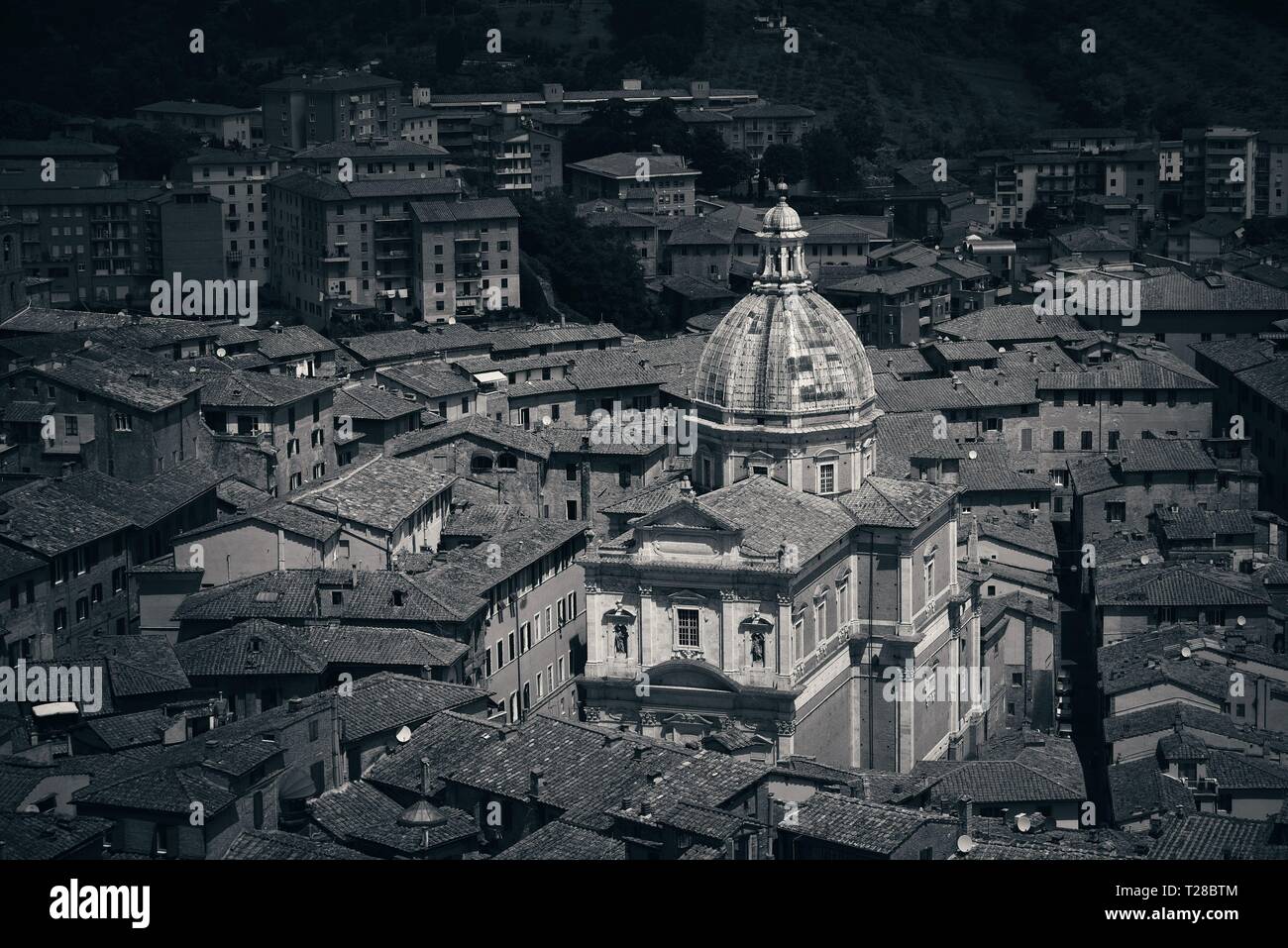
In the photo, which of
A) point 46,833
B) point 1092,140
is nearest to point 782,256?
point 46,833

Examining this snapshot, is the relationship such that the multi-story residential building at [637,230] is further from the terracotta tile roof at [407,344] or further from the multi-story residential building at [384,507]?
the multi-story residential building at [384,507]

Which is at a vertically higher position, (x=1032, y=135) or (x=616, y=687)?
(x=1032, y=135)

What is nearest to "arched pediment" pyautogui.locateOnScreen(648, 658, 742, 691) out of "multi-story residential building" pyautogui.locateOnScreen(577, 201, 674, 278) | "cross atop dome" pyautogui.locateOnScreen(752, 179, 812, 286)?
"cross atop dome" pyautogui.locateOnScreen(752, 179, 812, 286)

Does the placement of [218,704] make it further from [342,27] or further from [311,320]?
[342,27]

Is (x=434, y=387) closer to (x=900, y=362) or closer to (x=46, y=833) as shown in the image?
(x=900, y=362)
